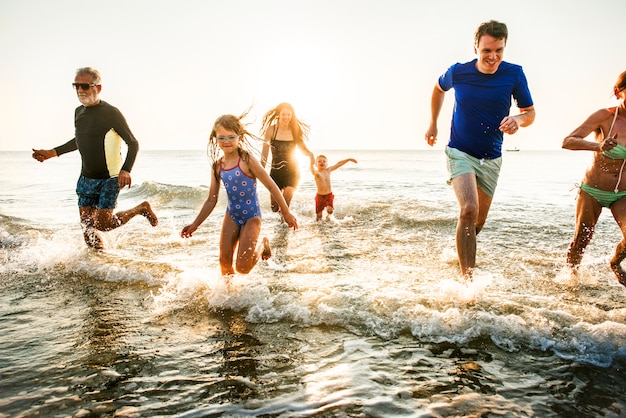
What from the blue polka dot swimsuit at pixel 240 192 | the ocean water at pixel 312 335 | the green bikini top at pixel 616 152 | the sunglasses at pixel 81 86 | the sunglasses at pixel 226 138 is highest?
the sunglasses at pixel 81 86

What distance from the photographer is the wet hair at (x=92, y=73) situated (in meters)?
5.49

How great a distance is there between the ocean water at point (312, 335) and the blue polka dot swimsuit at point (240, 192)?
0.78 metres

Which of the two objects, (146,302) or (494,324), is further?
(146,302)

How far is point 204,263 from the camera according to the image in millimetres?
6160

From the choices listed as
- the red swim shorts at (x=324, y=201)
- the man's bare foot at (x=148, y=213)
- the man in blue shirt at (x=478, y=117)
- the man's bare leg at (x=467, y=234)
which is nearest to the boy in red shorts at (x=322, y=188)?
the red swim shorts at (x=324, y=201)

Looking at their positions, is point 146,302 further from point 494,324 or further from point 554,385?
point 554,385

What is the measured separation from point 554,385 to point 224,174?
3554 mm

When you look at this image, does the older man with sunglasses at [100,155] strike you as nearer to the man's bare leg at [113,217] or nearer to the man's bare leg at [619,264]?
the man's bare leg at [113,217]

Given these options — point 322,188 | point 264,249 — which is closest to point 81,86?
point 264,249

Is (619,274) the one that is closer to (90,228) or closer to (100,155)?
(100,155)

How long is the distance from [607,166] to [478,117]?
4.44 feet

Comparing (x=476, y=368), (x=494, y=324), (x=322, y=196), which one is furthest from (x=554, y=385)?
(x=322, y=196)

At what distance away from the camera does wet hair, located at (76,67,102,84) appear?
5.49 metres

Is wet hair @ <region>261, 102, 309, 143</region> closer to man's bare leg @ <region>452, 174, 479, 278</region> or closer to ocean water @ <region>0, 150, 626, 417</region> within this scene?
ocean water @ <region>0, 150, 626, 417</region>
